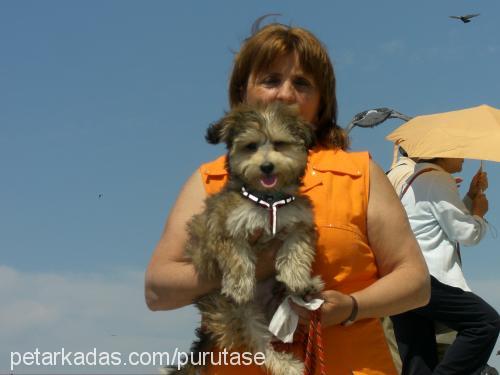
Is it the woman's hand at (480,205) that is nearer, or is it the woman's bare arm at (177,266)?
the woman's bare arm at (177,266)

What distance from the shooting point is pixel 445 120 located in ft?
25.9

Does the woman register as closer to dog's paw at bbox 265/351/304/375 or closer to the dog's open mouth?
dog's paw at bbox 265/351/304/375

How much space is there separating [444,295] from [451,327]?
0.36 metres

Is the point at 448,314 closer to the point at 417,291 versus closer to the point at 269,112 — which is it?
the point at 417,291

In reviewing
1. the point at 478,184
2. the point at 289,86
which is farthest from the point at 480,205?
the point at 289,86

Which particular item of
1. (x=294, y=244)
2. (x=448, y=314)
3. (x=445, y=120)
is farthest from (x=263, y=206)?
(x=445, y=120)

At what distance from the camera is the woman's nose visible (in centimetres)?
394

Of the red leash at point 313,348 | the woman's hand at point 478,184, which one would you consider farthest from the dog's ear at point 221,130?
the woman's hand at point 478,184

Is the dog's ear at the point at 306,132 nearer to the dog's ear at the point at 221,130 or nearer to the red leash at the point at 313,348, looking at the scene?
the dog's ear at the point at 221,130

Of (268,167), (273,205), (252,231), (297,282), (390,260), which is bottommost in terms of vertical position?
(297,282)

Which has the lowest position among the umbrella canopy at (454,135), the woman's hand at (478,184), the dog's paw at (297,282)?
the dog's paw at (297,282)

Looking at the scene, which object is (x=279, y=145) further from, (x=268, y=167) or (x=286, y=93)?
(x=286, y=93)

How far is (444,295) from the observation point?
6.54 m

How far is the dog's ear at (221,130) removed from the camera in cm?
364
